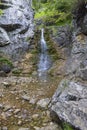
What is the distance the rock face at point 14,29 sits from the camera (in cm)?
1121

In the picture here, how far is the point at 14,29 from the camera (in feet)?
39.3

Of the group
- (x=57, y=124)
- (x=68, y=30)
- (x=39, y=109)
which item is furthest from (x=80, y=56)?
(x=68, y=30)

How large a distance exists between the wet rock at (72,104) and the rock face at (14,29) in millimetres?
5514

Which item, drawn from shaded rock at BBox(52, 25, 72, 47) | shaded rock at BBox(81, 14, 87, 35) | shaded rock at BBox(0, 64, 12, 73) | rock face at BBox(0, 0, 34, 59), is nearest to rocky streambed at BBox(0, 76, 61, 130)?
shaded rock at BBox(0, 64, 12, 73)

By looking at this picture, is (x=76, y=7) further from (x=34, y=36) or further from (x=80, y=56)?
(x=34, y=36)

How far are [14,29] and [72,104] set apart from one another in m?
7.56

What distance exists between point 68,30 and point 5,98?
5.56 m

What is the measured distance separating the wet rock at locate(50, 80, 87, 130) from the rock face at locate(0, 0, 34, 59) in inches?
217

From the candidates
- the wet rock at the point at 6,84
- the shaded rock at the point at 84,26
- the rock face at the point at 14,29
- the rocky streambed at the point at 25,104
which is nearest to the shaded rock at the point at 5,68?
the rocky streambed at the point at 25,104

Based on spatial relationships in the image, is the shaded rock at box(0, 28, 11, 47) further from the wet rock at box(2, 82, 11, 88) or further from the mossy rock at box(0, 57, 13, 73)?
the wet rock at box(2, 82, 11, 88)

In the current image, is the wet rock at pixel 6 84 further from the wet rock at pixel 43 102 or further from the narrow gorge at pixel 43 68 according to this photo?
the wet rock at pixel 43 102

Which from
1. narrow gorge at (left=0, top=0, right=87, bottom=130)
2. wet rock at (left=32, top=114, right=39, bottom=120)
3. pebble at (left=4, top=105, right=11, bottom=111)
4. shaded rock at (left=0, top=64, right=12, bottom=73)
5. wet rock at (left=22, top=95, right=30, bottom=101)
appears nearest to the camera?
narrow gorge at (left=0, top=0, right=87, bottom=130)

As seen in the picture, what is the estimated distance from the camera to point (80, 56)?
25.2 feet

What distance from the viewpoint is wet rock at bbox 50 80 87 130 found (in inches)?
193
